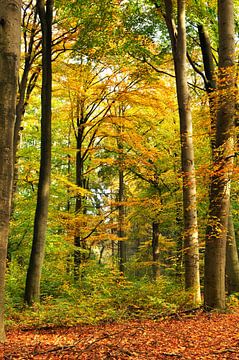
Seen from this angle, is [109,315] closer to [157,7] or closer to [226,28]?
[226,28]

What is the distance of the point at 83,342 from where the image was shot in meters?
4.73

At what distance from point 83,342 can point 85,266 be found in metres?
9.19

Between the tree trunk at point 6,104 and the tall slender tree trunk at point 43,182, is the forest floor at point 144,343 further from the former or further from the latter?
the tall slender tree trunk at point 43,182

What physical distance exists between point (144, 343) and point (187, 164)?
5.41 meters

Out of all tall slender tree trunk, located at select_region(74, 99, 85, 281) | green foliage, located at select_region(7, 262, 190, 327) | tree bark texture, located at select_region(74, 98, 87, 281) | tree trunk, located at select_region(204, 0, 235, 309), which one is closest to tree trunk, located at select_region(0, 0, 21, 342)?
green foliage, located at select_region(7, 262, 190, 327)

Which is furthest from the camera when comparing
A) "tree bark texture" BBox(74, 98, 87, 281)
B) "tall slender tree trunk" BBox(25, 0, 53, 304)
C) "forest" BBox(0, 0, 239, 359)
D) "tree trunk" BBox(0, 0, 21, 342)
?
"tree bark texture" BBox(74, 98, 87, 281)

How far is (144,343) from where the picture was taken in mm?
4785

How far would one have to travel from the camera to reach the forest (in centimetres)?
538

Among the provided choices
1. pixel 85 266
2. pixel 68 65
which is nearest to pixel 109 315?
pixel 85 266

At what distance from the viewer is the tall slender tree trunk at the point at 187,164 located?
877 centimetres

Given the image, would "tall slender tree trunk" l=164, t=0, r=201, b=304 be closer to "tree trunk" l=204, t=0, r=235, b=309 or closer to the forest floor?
"tree trunk" l=204, t=0, r=235, b=309

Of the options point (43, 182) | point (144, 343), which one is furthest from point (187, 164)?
point (144, 343)

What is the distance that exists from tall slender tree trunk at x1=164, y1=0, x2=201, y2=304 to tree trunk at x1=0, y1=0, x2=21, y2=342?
4623mm

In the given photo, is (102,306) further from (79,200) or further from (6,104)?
(79,200)
